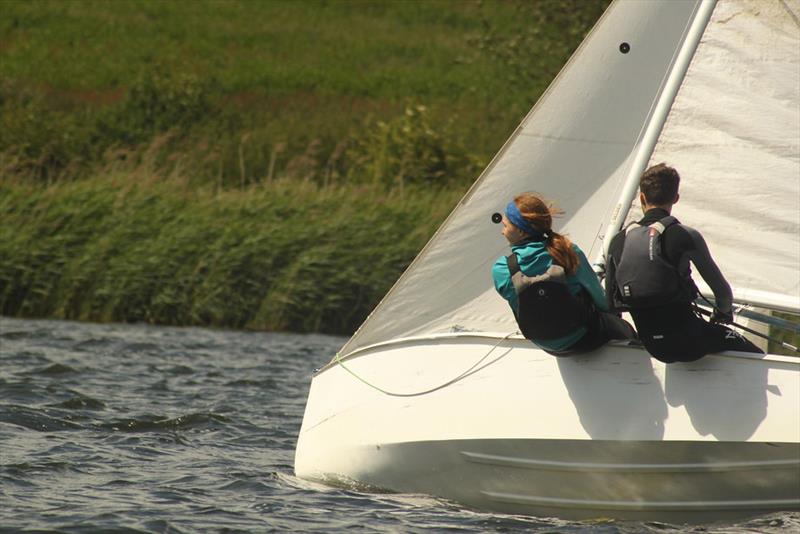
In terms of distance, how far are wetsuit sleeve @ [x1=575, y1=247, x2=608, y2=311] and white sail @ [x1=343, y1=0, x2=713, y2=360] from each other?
552mm

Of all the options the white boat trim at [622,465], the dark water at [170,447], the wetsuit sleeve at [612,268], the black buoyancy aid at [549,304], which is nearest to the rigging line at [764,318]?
the wetsuit sleeve at [612,268]

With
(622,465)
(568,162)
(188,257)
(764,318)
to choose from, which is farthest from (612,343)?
(188,257)

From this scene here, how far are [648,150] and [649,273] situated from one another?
823 millimetres

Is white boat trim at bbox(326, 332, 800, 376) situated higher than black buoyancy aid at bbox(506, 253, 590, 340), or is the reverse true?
black buoyancy aid at bbox(506, 253, 590, 340)

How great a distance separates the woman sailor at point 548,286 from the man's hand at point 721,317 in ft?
1.20

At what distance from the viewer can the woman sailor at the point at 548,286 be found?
541 cm

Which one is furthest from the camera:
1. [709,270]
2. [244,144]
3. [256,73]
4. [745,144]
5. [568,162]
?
[256,73]

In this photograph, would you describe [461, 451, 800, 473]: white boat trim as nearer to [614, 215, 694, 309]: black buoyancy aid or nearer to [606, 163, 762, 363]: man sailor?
[606, 163, 762, 363]: man sailor

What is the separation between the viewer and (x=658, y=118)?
5.89 metres

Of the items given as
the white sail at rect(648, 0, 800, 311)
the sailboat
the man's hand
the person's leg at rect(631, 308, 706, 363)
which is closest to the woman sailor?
the sailboat

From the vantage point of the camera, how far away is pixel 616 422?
17.7 feet

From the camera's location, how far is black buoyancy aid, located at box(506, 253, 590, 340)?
539 centimetres

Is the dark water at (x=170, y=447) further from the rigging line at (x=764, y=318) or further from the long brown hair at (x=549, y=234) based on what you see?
the long brown hair at (x=549, y=234)

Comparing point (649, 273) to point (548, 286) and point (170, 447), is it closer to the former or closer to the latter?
point (548, 286)
